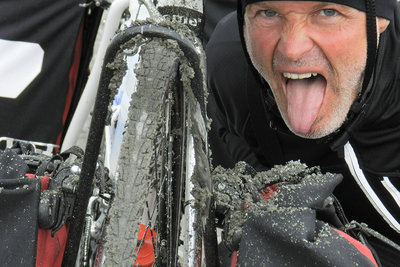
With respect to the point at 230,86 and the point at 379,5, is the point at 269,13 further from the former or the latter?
the point at 230,86

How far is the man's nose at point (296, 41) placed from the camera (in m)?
1.55

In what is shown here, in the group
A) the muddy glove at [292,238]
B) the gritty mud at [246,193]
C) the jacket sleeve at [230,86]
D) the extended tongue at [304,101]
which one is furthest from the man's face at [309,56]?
the muddy glove at [292,238]

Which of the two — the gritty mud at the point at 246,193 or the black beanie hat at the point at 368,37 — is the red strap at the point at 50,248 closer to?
the gritty mud at the point at 246,193

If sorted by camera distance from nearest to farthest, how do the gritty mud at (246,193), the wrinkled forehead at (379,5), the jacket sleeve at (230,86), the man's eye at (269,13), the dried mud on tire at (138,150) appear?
the dried mud on tire at (138,150)
the gritty mud at (246,193)
the wrinkled forehead at (379,5)
the man's eye at (269,13)
the jacket sleeve at (230,86)

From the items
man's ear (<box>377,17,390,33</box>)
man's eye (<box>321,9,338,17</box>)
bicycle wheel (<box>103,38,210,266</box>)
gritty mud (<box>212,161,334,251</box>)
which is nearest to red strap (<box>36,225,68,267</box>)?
bicycle wheel (<box>103,38,210,266</box>)

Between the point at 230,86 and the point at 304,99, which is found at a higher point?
the point at 230,86

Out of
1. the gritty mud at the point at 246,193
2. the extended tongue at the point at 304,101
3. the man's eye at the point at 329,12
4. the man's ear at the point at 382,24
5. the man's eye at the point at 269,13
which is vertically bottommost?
the gritty mud at the point at 246,193

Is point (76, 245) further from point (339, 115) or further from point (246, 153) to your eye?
point (246, 153)

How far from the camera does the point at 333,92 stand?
1.65 m

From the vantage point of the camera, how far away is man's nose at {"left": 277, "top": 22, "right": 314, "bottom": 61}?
5.07ft

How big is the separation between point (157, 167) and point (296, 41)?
2.13ft

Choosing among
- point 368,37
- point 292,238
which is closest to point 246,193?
point 292,238

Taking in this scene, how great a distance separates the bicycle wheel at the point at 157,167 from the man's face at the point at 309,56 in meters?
0.52

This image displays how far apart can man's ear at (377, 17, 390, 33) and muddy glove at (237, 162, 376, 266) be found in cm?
66
